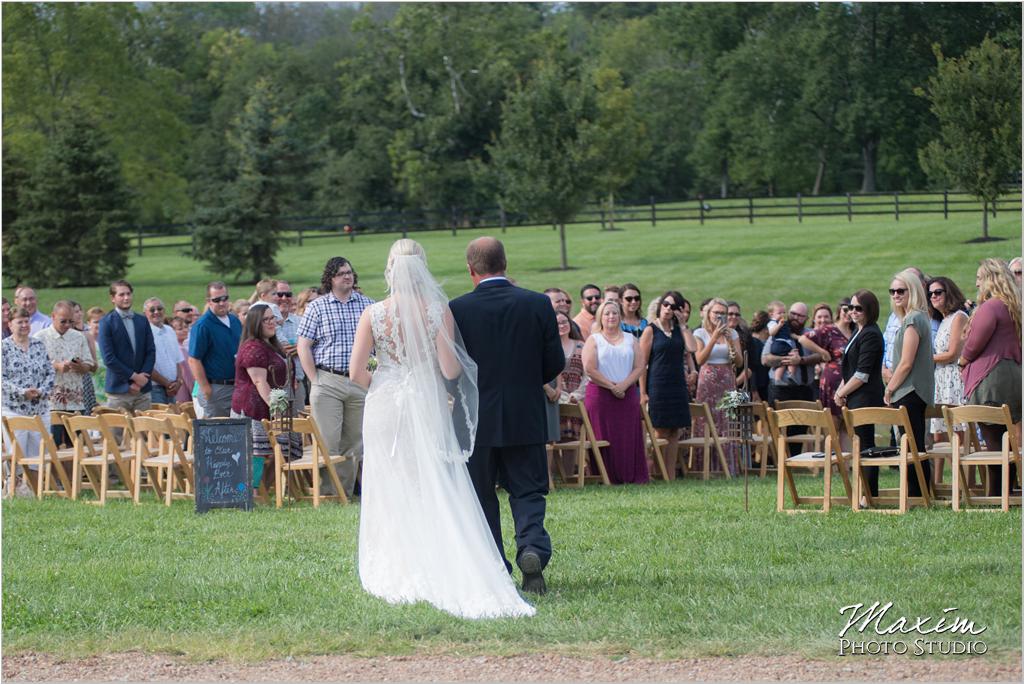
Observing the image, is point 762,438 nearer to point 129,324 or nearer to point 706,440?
point 706,440

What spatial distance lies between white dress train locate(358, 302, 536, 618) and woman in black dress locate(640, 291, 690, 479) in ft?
20.3

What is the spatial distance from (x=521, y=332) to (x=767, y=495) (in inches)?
214

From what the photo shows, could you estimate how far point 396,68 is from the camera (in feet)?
206

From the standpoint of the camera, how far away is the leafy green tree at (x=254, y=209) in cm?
→ 4172

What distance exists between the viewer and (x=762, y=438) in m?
15.4

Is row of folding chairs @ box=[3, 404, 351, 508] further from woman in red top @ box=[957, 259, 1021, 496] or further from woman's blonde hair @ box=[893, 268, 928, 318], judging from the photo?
woman in red top @ box=[957, 259, 1021, 496]

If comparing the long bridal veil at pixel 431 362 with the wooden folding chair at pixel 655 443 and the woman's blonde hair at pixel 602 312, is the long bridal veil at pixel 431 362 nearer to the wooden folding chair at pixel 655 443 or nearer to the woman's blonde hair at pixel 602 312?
the woman's blonde hair at pixel 602 312

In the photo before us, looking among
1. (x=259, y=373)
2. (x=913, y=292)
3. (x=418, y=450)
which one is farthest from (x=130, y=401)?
(x=913, y=292)

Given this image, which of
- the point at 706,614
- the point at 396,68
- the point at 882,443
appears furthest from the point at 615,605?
the point at 396,68

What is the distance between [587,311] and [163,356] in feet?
16.5

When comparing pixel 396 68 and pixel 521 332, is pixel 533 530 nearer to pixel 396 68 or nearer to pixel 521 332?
pixel 521 332

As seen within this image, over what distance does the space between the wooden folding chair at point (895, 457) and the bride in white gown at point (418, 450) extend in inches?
158

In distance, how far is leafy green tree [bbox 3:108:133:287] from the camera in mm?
41469

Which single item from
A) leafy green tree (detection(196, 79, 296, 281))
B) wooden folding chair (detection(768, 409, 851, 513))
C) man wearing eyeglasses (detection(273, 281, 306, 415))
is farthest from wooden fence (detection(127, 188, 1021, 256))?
wooden folding chair (detection(768, 409, 851, 513))
